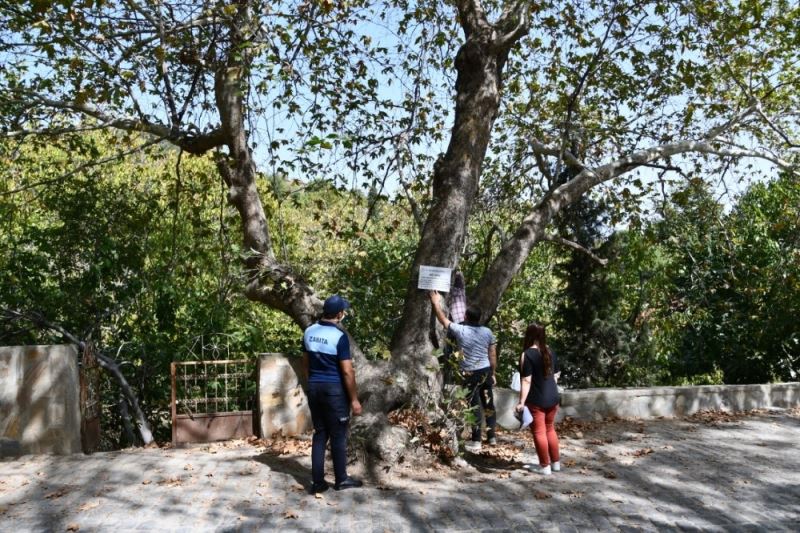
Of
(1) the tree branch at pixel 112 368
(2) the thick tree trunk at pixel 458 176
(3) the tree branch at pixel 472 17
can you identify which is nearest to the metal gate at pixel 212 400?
(1) the tree branch at pixel 112 368

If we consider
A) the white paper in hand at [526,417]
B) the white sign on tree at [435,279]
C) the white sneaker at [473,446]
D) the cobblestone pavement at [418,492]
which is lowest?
the cobblestone pavement at [418,492]

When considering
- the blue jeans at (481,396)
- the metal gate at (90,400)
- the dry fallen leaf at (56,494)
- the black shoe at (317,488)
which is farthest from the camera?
the metal gate at (90,400)

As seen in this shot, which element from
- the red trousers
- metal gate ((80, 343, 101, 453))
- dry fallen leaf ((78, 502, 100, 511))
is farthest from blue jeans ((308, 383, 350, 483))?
metal gate ((80, 343, 101, 453))

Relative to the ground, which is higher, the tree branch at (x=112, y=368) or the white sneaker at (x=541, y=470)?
the tree branch at (x=112, y=368)

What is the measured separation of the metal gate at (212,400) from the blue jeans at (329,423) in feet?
9.17

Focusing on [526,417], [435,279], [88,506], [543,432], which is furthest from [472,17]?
[88,506]

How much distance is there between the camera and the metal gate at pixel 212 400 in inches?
378

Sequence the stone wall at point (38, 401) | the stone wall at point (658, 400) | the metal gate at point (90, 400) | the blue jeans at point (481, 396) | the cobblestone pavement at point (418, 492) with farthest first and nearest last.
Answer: the stone wall at point (658, 400) → the metal gate at point (90, 400) → the blue jeans at point (481, 396) → the stone wall at point (38, 401) → the cobblestone pavement at point (418, 492)

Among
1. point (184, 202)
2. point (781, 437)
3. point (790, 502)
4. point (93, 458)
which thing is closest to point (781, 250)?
point (781, 437)

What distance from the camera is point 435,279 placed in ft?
28.6

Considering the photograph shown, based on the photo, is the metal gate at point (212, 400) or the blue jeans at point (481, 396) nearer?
the blue jeans at point (481, 396)

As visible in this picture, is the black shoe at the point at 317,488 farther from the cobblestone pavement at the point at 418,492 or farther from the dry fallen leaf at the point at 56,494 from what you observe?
the dry fallen leaf at the point at 56,494

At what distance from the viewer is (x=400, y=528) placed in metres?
6.30

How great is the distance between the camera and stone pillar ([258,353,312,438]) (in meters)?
9.65
